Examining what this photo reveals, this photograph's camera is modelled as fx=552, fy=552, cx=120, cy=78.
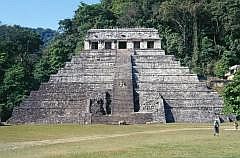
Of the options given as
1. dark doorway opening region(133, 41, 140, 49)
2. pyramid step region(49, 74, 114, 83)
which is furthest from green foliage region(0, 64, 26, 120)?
dark doorway opening region(133, 41, 140, 49)

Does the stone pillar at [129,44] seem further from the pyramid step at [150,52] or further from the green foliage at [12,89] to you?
→ the green foliage at [12,89]

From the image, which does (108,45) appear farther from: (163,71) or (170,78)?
(170,78)

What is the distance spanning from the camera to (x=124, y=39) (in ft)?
169

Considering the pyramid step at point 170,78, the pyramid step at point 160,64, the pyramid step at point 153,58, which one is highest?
the pyramid step at point 153,58

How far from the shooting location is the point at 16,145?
920 inches

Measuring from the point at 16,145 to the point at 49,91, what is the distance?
19430mm

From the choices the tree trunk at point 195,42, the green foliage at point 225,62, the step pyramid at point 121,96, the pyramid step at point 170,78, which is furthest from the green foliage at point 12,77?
the green foliage at point 225,62

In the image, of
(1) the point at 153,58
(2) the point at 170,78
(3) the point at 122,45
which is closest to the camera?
(2) the point at 170,78

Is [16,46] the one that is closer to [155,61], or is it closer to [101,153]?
[155,61]

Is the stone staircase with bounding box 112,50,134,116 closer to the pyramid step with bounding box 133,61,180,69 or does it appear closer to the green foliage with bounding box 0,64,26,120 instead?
the pyramid step with bounding box 133,61,180,69

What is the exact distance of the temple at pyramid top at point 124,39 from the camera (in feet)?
167

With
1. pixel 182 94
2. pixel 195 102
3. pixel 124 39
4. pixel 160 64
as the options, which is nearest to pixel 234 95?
pixel 195 102

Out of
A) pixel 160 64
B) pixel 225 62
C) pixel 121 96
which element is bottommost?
pixel 121 96

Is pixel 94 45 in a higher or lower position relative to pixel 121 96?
higher
